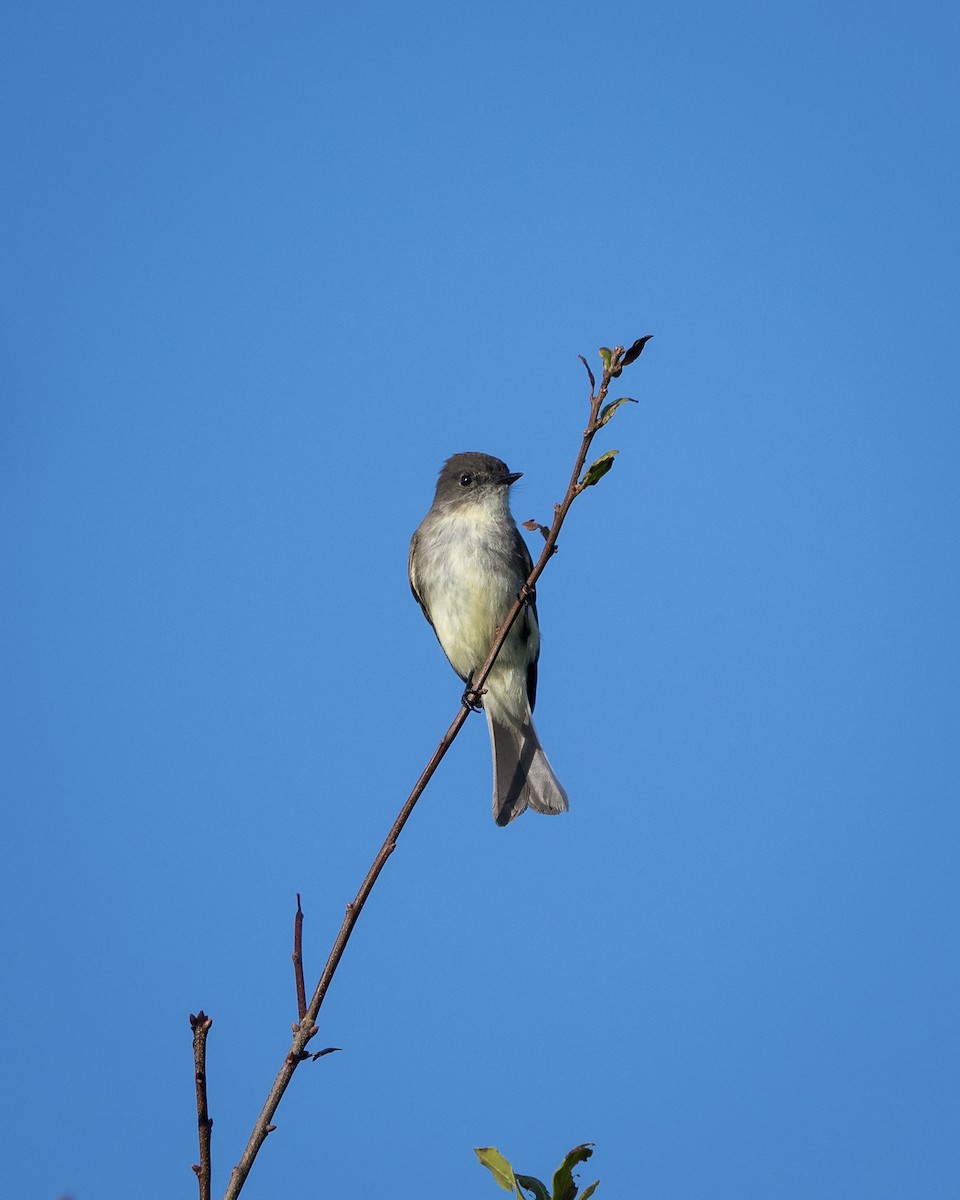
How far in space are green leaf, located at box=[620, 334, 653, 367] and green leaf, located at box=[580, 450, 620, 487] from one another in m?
0.28

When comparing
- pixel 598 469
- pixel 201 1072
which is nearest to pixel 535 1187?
pixel 201 1072

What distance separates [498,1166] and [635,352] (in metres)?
2.29

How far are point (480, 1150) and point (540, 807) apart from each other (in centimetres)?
→ 478

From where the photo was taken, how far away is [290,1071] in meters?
2.61

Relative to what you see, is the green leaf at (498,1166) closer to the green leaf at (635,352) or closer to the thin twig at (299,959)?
the thin twig at (299,959)

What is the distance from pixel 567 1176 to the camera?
2.60 meters

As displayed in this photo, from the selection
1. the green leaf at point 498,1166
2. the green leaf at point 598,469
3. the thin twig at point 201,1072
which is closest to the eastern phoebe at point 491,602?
the green leaf at point 598,469

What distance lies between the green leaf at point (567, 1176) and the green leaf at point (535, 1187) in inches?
1.7

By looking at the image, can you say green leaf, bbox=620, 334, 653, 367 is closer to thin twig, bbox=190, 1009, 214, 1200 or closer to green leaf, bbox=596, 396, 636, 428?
green leaf, bbox=596, 396, 636, 428

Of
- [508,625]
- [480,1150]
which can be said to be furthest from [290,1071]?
[508,625]

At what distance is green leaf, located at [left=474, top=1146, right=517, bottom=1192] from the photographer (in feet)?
8.64

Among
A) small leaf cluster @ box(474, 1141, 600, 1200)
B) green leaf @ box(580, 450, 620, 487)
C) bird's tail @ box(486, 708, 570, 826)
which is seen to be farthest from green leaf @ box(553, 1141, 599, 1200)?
bird's tail @ box(486, 708, 570, 826)

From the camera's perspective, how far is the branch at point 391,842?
8.14 feet

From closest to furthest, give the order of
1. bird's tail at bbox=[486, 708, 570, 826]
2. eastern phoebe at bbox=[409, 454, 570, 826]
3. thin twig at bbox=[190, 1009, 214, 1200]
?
thin twig at bbox=[190, 1009, 214, 1200] → bird's tail at bbox=[486, 708, 570, 826] → eastern phoebe at bbox=[409, 454, 570, 826]
